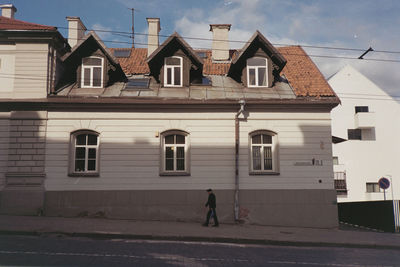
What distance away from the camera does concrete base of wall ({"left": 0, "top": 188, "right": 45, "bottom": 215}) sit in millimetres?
14762

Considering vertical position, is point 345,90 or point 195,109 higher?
point 345,90

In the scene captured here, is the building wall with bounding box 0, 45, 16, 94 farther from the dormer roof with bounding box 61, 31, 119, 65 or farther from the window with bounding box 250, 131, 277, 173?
the window with bounding box 250, 131, 277, 173

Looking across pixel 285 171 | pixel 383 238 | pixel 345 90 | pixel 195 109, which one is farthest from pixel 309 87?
pixel 345 90

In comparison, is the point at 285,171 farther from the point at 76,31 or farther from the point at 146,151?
the point at 76,31

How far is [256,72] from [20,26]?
11.1 meters

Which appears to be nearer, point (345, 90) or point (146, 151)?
point (146, 151)

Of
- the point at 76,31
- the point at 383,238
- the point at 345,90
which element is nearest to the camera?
the point at 383,238

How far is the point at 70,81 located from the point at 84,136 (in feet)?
10.4

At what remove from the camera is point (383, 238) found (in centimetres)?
1401

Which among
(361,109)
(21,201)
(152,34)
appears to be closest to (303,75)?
(152,34)

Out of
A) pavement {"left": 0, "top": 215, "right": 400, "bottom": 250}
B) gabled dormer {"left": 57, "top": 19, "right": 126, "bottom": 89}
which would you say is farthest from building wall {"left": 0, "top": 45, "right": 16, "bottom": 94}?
pavement {"left": 0, "top": 215, "right": 400, "bottom": 250}

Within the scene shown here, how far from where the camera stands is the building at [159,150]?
15.3 m

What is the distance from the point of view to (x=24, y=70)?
15617 millimetres

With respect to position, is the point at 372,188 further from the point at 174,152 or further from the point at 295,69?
the point at 174,152
